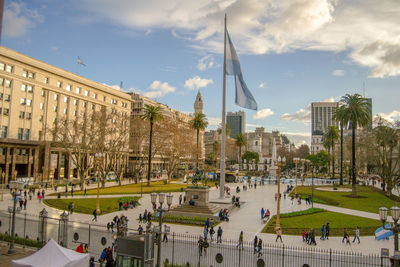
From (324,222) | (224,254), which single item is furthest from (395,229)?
(324,222)

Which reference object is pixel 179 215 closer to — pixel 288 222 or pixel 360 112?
pixel 288 222

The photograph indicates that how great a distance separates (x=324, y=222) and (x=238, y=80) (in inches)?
739

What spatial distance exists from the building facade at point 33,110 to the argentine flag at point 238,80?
124 ft

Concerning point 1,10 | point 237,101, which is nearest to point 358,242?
point 237,101

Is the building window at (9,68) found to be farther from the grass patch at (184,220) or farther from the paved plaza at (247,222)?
the grass patch at (184,220)

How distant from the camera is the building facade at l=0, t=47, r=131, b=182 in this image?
186ft

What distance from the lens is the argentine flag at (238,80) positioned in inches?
1403

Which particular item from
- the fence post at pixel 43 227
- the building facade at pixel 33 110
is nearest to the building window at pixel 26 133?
the building facade at pixel 33 110

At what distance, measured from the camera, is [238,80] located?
36688 mm

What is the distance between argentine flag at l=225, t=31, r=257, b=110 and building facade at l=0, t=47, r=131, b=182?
124ft

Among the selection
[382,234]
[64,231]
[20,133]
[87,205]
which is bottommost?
[87,205]

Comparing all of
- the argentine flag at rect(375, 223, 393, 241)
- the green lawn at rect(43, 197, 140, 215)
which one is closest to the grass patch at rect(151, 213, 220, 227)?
the green lawn at rect(43, 197, 140, 215)

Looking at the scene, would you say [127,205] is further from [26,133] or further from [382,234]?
[26,133]

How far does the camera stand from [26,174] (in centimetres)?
6053
